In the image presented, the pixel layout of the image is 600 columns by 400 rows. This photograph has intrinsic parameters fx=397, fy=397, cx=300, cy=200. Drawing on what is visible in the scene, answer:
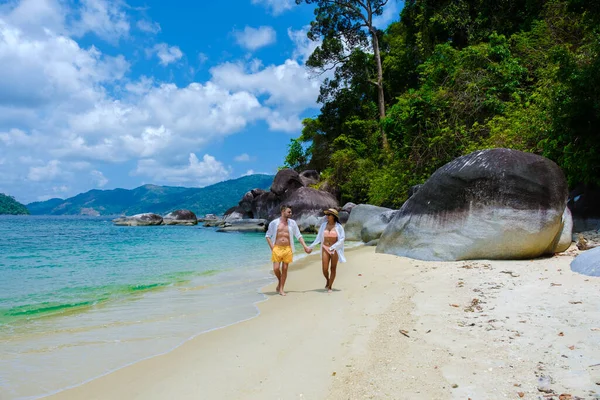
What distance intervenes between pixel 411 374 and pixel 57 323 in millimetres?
5095

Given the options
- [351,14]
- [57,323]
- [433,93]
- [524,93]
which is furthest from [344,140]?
[57,323]

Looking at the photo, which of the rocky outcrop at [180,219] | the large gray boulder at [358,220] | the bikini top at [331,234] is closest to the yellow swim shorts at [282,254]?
the bikini top at [331,234]

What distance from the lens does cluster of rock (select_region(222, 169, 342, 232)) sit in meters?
26.4

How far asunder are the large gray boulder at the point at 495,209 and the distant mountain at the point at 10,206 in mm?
159294

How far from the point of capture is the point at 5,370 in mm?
3855

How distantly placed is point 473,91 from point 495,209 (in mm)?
9430

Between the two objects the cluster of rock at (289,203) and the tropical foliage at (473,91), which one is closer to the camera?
the tropical foliage at (473,91)

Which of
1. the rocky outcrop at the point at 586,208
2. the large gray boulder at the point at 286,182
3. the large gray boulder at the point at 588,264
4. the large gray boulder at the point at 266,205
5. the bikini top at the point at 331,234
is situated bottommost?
the large gray boulder at the point at 588,264

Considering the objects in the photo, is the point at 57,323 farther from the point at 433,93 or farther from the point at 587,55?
the point at 433,93

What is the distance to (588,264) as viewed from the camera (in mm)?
5730

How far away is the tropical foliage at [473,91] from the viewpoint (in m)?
9.48

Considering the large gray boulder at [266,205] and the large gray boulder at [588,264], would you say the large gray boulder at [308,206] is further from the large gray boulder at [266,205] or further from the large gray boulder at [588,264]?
the large gray boulder at [588,264]

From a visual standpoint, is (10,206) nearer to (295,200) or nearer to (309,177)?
(309,177)

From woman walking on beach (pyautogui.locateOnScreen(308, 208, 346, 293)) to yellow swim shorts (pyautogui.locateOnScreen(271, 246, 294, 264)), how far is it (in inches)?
17.7
